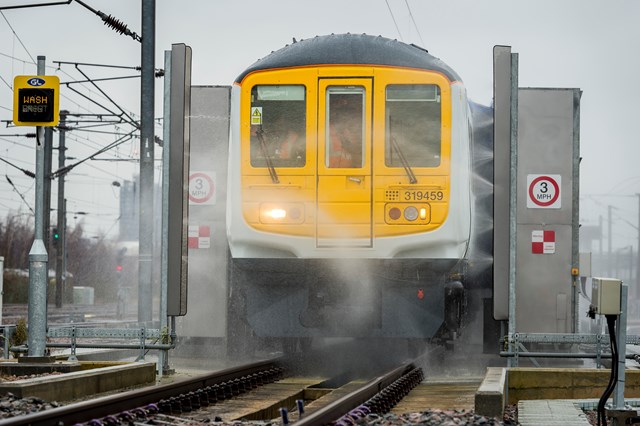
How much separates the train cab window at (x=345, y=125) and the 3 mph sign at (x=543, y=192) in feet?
11.9

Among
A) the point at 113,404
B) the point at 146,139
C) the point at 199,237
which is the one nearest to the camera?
the point at 113,404

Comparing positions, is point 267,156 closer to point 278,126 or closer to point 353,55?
point 278,126

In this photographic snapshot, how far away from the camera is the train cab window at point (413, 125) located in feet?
40.0

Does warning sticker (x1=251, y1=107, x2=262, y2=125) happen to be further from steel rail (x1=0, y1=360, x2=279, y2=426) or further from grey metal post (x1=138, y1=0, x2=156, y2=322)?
grey metal post (x1=138, y1=0, x2=156, y2=322)

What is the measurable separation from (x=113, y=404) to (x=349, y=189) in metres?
4.66

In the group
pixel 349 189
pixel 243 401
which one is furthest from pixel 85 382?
pixel 349 189

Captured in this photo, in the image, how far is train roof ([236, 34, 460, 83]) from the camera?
12.3 meters

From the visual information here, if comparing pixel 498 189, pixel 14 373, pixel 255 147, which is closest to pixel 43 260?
pixel 14 373

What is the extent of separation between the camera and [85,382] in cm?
1002

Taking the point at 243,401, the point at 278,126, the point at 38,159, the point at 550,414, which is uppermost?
the point at 278,126

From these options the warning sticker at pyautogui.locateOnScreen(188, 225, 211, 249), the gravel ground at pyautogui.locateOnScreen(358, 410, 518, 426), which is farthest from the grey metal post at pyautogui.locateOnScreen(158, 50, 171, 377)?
the gravel ground at pyautogui.locateOnScreen(358, 410, 518, 426)

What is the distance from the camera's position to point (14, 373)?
1152cm

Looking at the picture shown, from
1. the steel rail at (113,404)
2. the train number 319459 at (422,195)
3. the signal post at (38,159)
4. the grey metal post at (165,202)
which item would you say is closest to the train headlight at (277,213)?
the grey metal post at (165,202)

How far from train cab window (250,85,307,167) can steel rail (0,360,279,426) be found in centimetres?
238
